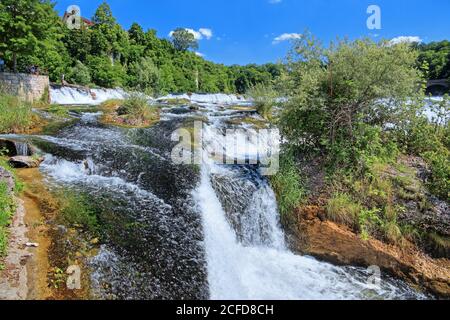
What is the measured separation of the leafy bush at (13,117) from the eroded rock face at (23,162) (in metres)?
3.41

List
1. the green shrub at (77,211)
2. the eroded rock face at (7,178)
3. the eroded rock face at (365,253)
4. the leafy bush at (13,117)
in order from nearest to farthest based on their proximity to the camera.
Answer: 1. the green shrub at (77,211)
2. the eroded rock face at (365,253)
3. the eroded rock face at (7,178)
4. the leafy bush at (13,117)

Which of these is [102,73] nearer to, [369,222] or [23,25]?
[23,25]

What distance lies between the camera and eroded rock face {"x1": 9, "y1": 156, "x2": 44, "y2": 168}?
6.70 meters

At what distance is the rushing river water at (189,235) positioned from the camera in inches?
161

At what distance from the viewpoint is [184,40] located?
71.7 metres

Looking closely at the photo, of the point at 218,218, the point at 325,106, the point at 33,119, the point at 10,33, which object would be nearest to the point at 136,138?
the point at 33,119

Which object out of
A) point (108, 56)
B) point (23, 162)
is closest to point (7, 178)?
point (23, 162)

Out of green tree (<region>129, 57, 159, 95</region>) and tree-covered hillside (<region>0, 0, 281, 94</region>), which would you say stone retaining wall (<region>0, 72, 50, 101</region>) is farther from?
green tree (<region>129, 57, 159, 95</region>)

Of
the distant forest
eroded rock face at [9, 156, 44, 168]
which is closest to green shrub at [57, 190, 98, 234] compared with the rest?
eroded rock face at [9, 156, 44, 168]

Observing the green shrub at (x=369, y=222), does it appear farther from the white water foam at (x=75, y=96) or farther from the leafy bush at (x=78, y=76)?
the leafy bush at (x=78, y=76)

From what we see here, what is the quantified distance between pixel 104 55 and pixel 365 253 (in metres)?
37.6

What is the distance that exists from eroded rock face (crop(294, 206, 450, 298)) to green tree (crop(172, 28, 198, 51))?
7211 centimetres

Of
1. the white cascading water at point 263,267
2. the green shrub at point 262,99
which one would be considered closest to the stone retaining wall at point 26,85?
the green shrub at point 262,99

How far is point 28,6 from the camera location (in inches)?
520
